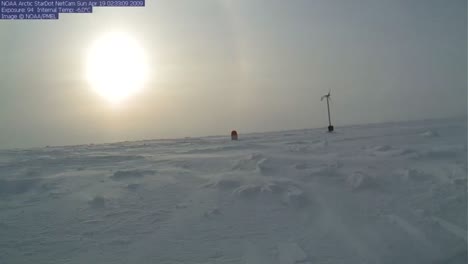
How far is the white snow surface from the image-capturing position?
507cm

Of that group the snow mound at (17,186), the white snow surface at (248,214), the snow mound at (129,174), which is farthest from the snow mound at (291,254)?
the snow mound at (17,186)

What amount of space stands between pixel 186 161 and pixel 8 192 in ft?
17.5

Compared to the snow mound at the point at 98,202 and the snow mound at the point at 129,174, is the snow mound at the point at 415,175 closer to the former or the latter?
the snow mound at the point at 129,174

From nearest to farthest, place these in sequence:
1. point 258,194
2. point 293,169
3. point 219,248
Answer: point 219,248 < point 258,194 < point 293,169

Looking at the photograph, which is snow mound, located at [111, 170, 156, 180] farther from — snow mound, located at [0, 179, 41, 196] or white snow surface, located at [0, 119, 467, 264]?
snow mound, located at [0, 179, 41, 196]

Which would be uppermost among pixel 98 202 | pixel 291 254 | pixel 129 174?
pixel 129 174

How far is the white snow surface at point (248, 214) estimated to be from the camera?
16.6 feet

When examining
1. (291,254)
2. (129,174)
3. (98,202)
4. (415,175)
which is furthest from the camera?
(129,174)

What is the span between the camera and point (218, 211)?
21.2ft

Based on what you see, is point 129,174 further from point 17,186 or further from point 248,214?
Result: point 248,214

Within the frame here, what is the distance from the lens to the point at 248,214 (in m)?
6.36

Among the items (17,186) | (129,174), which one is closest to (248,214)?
(129,174)

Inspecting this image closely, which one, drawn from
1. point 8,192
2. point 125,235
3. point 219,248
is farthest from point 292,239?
point 8,192

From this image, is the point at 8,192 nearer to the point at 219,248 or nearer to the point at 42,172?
the point at 42,172
